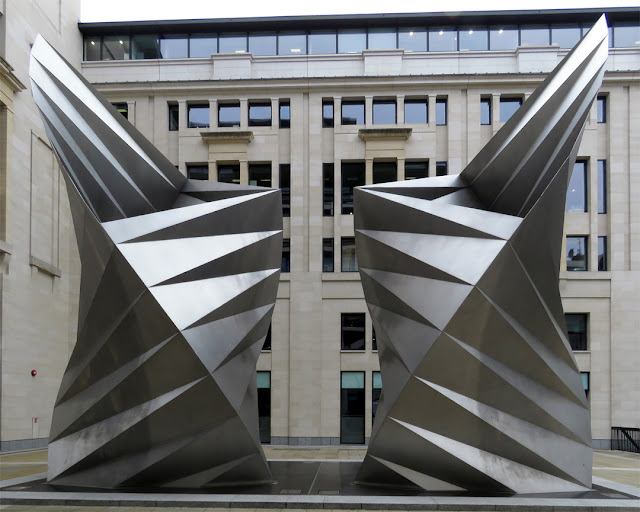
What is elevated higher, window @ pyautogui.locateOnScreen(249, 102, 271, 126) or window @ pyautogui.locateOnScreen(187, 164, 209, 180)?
window @ pyautogui.locateOnScreen(249, 102, 271, 126)

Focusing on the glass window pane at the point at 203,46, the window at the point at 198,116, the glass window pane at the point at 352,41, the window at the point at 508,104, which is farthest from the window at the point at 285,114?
the window at the point at 508,104

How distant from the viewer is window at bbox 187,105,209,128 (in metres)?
36.1

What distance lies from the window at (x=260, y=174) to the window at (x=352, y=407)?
36.1 ft

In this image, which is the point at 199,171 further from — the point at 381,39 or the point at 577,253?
the point at 577,253

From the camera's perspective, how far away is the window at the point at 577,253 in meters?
33.9

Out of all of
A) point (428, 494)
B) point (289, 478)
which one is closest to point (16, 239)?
point (289, 478)

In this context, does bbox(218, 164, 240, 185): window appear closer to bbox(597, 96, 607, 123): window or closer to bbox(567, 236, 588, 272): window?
bbox(567, 236, 588, 272): window

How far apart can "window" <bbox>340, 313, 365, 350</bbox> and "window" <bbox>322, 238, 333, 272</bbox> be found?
8.49ft

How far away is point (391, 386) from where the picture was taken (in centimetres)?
1586

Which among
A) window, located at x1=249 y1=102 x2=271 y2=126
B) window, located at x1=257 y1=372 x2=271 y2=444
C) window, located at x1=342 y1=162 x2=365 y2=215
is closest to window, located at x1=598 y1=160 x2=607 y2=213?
window, located at x1=342 y1=162 x2=365 y2=215

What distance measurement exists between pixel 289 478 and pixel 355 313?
17316mm

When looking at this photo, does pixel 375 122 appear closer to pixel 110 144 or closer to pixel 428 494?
pixel 110 144

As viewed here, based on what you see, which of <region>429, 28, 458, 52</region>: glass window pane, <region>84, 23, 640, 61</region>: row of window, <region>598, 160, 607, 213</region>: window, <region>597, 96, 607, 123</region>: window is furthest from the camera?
<region>429, 28, 458, 52</region>: glass window pane

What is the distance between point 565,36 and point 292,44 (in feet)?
48.2
